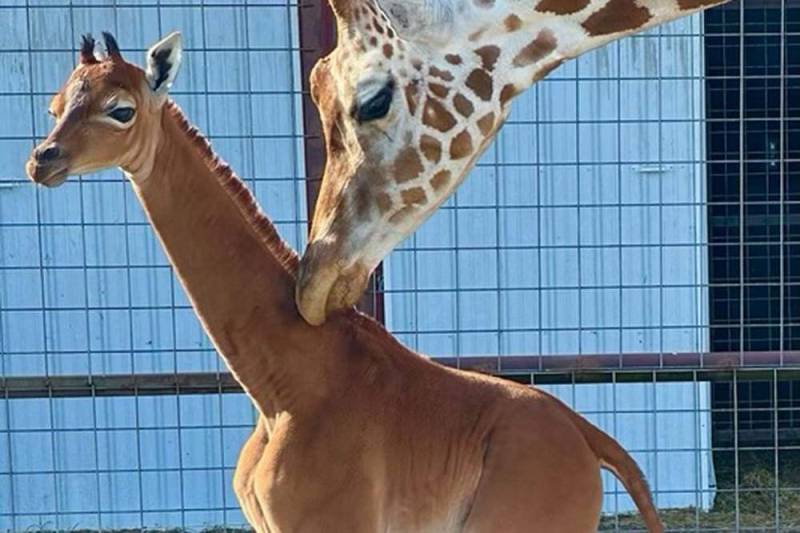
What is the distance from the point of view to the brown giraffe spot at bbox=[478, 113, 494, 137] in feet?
7.70

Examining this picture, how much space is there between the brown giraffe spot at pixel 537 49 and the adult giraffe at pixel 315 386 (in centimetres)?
100

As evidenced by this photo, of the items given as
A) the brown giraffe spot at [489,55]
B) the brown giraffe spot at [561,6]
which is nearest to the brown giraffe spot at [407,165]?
the brown giraffe spot at [489,55]

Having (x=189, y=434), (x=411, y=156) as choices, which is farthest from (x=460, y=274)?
(x=411, y=156)

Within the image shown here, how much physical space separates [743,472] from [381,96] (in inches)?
185

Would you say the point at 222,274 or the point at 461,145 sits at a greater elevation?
the point at 461,145

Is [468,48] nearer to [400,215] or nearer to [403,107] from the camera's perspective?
[403,107]

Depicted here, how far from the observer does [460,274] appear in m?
5.65

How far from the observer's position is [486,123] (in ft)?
7.72

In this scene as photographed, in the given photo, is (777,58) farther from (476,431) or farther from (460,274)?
(476,431)

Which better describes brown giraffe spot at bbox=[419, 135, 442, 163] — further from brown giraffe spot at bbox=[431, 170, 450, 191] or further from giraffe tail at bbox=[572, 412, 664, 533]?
giraffe tail at bbox=[572, 412, 664, 533]

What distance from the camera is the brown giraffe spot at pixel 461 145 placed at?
2348 mm

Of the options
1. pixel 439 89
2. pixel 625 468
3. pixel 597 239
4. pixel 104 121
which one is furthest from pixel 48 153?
pixel 597 239

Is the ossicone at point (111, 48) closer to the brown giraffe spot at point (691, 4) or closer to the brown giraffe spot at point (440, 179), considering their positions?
the brown giraffe spot at point (440, 179)

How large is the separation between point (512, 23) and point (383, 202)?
16.8 inches
